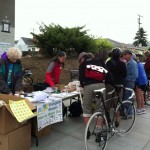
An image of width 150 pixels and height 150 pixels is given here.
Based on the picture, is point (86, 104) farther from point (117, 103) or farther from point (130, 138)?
point (130, 138)

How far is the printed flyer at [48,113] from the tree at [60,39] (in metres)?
10.8

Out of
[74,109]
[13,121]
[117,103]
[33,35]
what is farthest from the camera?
[33,35]

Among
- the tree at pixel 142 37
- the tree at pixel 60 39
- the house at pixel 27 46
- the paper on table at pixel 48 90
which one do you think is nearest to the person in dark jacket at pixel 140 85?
the paper on table at pixel 48 90

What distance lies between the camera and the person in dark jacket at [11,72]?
4.04m

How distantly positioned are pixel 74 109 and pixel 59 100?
A: 5.23 ft

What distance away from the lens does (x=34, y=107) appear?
3.60 m

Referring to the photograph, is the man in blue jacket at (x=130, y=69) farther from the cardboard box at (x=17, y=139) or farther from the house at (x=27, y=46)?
the house at (x=27, y=46)

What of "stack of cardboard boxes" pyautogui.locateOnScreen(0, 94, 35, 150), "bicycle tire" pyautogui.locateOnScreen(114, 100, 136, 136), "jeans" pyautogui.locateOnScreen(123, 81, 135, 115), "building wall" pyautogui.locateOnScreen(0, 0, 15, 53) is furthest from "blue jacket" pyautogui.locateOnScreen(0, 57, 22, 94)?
"jeans" pyautogui.locateOnScreen(123, 81, 135, 115)

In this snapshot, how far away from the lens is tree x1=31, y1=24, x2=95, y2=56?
48.3 feet

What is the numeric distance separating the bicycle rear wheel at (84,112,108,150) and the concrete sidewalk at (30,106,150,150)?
37 cm

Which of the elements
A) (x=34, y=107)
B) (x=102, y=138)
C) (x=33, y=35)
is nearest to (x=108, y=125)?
(x=102, y=138)

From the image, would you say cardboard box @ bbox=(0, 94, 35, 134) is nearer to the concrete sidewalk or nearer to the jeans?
the concrete sidewalk

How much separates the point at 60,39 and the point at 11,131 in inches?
457

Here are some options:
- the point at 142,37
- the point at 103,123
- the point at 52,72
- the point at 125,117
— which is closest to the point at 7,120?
the point at 103,123
